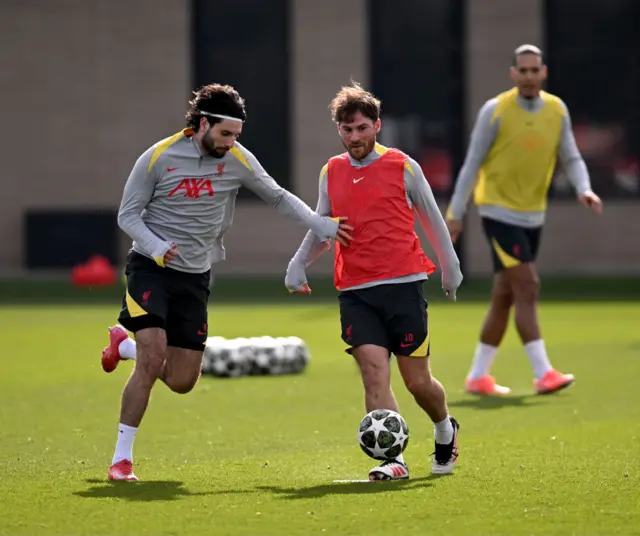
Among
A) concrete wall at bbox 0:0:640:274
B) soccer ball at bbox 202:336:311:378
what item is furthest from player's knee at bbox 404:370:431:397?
concrete wall at bbox 0:0:640:274

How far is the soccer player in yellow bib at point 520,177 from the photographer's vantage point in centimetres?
1238

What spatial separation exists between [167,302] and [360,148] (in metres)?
1.37

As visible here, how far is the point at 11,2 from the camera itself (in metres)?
31.4

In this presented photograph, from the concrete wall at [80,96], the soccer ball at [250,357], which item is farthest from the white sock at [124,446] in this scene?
Result: the concrete wall at [80,96]

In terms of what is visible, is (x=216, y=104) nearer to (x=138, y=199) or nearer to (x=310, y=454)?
(x=138, y=199)

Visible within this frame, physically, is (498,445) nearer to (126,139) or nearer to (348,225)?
(348,225)

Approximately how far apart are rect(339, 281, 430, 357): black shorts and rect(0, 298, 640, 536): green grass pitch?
70cm

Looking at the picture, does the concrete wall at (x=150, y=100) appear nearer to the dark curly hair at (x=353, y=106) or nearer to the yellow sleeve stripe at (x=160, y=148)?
the yellow sleeve stripe at (x=160, y=148)

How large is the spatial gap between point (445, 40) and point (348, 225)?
74.2ft

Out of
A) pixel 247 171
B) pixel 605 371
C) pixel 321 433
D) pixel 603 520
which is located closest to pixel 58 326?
pixel 605 371

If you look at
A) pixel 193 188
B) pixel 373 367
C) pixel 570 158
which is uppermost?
pixel 193 188

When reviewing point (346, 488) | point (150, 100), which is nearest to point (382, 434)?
point (346, 488)

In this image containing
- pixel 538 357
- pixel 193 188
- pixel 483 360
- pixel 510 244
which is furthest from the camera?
pixel 483 360

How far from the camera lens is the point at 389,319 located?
8.44 metres
